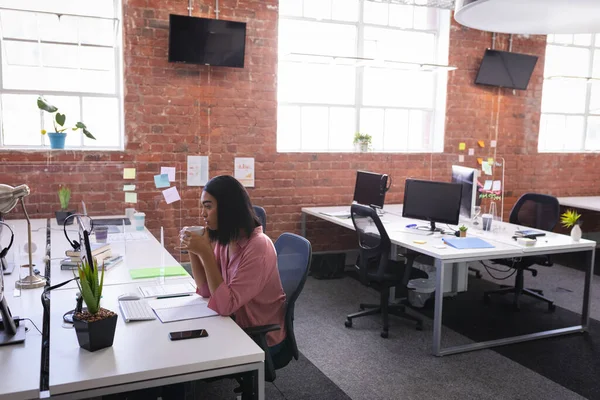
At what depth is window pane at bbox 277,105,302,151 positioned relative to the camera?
594 centimetres

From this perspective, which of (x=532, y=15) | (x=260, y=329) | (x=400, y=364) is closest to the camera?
(x=532, y=15)

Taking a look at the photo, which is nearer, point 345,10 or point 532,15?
point 532,15

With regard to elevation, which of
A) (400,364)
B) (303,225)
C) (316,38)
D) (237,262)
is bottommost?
(400,364)

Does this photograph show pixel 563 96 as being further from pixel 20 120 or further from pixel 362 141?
pixel 20 120

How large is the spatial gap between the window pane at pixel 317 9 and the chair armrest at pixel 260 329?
14.3 ft

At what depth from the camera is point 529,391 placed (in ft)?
10.5

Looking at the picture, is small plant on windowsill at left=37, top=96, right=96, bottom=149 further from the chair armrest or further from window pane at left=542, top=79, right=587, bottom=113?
window pane at left=542, top=79, right=587, bottom=113

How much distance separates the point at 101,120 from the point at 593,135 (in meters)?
6.55

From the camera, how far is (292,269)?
274 cm

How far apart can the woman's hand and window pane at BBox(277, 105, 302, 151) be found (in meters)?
3.57

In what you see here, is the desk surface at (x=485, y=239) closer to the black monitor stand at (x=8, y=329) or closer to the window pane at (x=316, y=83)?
the window pane at (x=316, y=83)

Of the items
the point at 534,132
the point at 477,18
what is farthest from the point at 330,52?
the point at 477,18

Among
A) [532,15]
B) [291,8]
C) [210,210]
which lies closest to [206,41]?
[291,8]

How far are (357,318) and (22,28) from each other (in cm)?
391
